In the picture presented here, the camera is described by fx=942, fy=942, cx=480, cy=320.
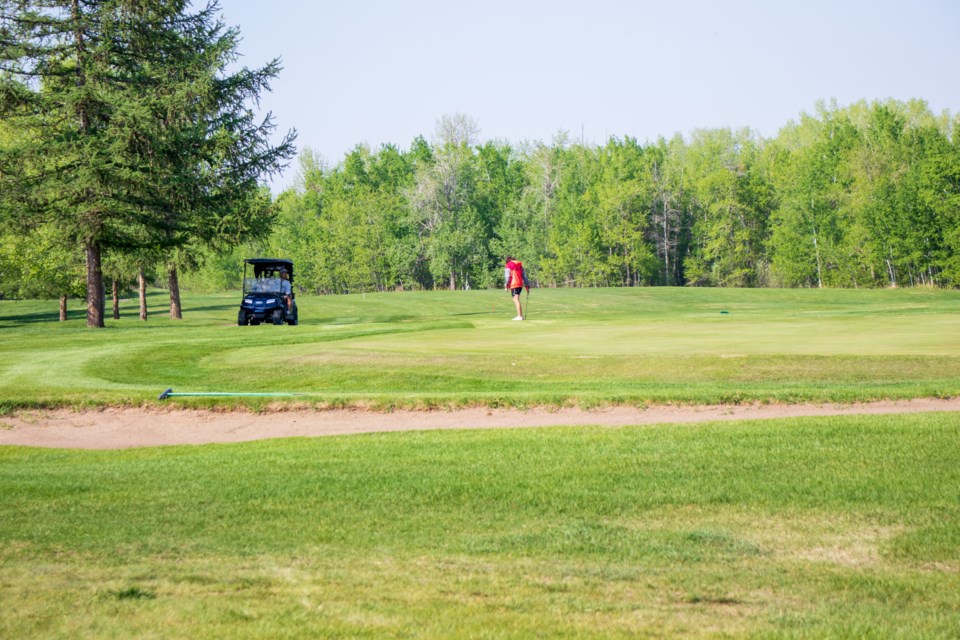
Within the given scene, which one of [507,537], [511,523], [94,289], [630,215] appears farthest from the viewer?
[630,215]

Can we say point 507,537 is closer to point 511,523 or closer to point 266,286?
point 511,523

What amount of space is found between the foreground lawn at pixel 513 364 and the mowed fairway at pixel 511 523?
0.14m

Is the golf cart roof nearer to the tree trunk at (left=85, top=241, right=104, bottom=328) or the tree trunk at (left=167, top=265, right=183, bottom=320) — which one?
the tree trunk at (left=85, top=241, right=104, bottom=328)

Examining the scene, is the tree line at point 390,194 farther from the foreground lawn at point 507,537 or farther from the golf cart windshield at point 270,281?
the foreground lawn at point 507,537

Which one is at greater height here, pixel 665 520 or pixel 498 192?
pixel 498 192

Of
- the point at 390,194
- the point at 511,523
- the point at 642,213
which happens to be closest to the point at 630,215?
the point at 642,213

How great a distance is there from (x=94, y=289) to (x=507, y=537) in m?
30.8

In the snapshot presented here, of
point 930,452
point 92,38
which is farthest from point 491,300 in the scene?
point 930,452

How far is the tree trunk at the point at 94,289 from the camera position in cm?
3309

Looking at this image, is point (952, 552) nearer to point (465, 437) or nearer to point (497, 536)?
point (497, 536)

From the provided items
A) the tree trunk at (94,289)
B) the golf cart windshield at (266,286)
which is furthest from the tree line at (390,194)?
the golf cart windshield at (266,286)

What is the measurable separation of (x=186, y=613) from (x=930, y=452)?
7225 millimetres

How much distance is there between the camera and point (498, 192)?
97375mm

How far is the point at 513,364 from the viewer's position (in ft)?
56.2
